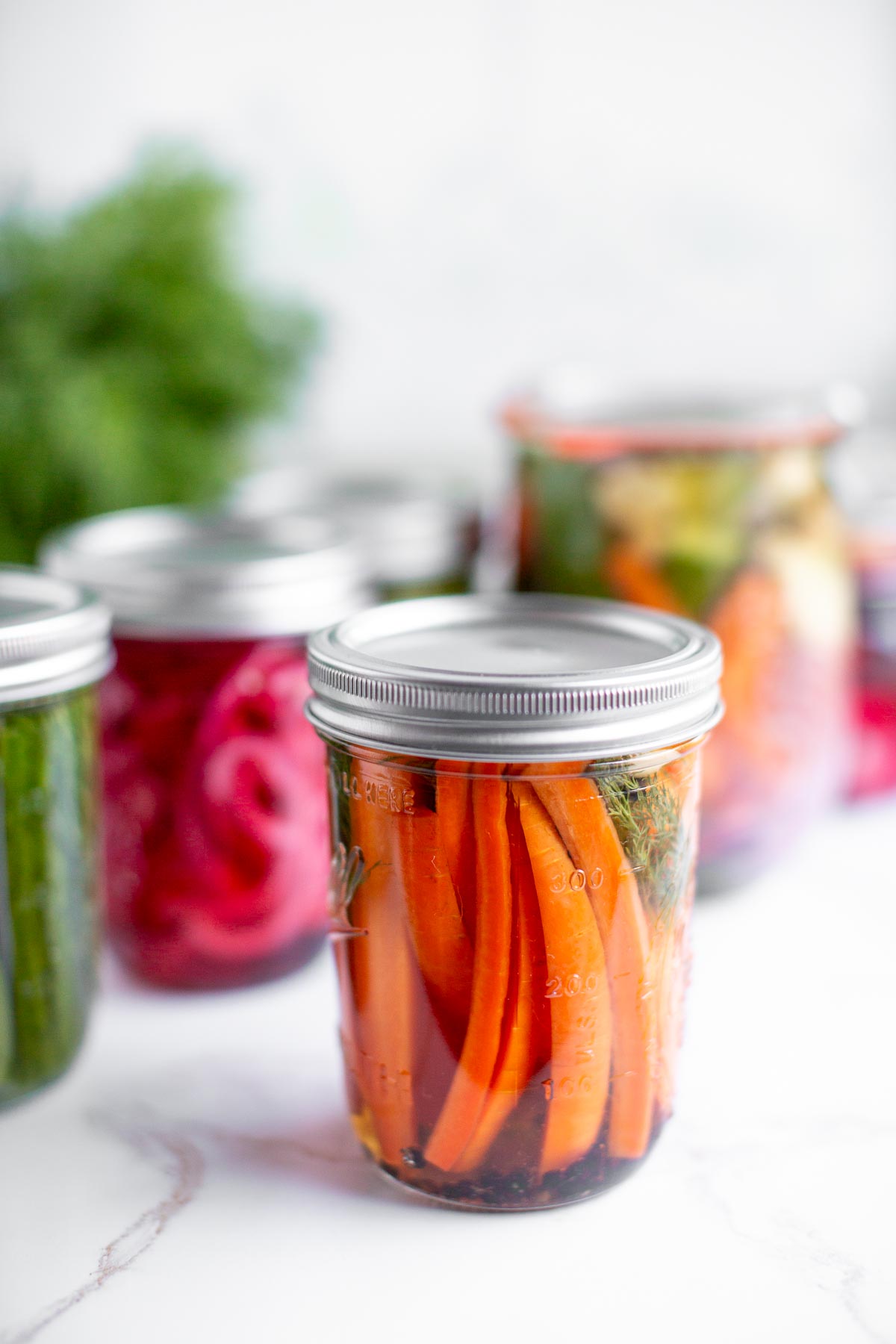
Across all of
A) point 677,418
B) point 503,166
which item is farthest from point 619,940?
point 503,166

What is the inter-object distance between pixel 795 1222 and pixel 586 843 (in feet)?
0.73

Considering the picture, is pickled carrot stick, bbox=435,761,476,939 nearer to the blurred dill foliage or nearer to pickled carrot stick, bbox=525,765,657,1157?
pickled carrot stick, bbox=525,765,657,1157

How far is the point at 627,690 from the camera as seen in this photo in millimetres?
560

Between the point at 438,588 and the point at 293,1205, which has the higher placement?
the point at 438,588

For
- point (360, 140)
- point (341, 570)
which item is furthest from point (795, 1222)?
point (360, 140)

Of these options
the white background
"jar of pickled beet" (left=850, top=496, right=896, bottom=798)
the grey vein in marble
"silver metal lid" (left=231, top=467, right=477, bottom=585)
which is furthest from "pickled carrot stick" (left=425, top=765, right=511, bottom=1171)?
the white background

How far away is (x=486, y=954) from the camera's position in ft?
1.85

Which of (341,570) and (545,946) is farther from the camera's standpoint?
(341,570)

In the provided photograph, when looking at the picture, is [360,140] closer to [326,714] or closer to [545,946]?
[326,714]

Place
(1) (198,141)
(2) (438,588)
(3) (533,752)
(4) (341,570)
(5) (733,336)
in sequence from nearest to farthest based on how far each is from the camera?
(3) (533,752) → (4) (341,570) → (2) (438,588) → (1) (198,141) → (5) (733,336)

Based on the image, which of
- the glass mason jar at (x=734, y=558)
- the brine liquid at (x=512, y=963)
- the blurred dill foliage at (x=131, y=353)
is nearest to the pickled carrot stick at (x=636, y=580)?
the glass mason jar at (x=734, y=558)

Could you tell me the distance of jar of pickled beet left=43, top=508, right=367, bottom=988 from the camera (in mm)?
778

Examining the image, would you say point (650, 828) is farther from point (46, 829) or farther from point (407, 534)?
point (407, 534)

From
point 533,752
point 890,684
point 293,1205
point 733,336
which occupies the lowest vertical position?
point 293,1205
